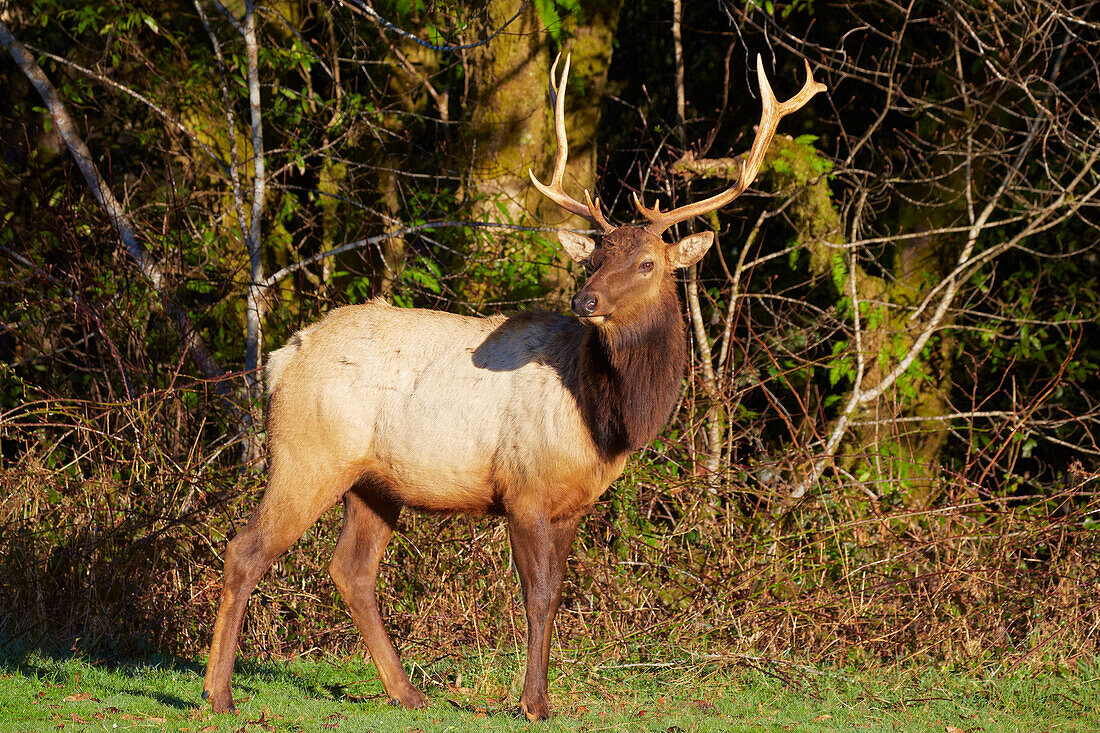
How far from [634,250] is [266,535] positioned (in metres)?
2.33

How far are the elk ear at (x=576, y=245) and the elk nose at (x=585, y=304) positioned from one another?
81 centimetres

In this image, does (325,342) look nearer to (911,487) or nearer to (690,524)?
(690,524)

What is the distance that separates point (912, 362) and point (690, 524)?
8.97 feet

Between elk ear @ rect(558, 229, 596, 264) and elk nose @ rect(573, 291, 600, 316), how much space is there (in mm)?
811

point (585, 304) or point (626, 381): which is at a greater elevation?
point (585, 304)

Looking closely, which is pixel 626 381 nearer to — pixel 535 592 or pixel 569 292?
pixel 535 592

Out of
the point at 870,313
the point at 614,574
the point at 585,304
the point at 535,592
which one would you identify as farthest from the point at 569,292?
the point at 535,592

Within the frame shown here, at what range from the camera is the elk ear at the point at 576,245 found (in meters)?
5.80

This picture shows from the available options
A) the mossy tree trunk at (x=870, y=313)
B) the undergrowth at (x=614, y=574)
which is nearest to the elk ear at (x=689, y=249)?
the undergrowth at (x=614, y=574)

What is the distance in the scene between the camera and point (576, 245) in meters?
5.86

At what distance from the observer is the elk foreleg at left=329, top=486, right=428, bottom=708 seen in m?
5.59

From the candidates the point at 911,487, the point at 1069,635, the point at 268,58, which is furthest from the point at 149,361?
the point at 1069,635

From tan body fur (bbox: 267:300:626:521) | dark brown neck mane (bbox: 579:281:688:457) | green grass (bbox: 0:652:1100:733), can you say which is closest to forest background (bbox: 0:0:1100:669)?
green grass (bbox: 0:652:1100:733)

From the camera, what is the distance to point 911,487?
7.65 meters
